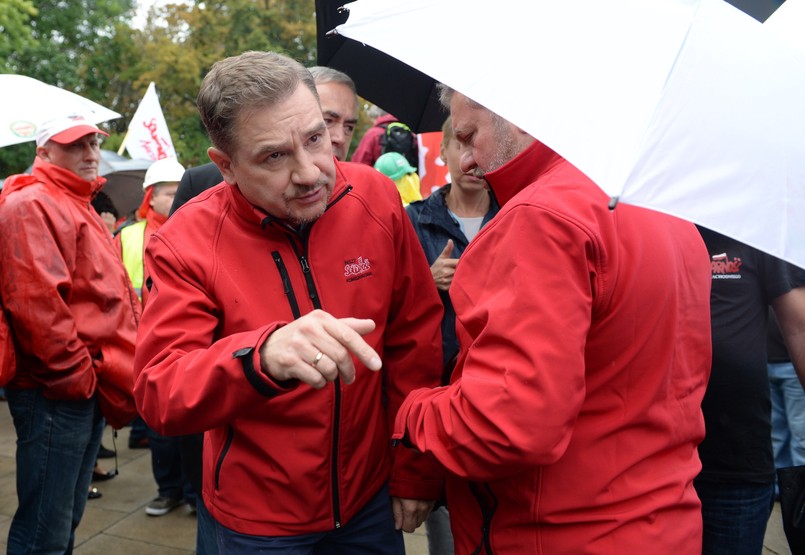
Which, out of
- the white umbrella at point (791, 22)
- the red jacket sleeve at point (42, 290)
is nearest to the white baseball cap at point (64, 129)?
the red jacket sleeve at point (42, 290)

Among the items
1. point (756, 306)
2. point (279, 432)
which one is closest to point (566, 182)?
point (279, 432)

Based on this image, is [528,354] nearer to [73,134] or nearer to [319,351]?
[319,351]

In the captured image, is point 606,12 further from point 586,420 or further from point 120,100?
point 120,100

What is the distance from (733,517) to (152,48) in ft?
67.5

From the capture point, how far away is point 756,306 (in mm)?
2311

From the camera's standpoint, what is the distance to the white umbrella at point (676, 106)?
1238 millimetres

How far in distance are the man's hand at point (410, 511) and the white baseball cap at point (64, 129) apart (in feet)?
7.50

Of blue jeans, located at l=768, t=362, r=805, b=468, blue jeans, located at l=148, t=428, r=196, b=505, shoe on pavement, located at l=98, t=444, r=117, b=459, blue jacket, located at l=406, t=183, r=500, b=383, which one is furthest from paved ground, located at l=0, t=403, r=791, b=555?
blue jacket, located at l=406, t=183, r=500, b=383

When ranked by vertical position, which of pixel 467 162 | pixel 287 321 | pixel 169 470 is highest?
pixel 467 162

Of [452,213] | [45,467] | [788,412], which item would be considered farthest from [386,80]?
[788,412]

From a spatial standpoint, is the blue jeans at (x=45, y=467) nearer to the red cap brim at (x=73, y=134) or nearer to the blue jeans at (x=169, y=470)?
the red cap brim at (x=73, y=134)

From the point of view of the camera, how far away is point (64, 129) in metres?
3.33

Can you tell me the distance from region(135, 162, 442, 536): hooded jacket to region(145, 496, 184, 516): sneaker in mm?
3011

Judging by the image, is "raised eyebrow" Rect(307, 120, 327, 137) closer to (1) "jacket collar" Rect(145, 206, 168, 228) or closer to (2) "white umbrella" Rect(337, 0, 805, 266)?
(2) "white umbrella" Rect(337, 0, 805, 266)
